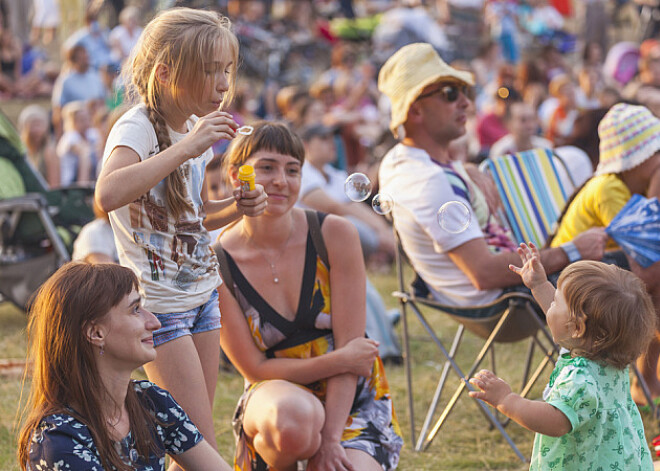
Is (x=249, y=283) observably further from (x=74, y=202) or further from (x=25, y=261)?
(x=74, y=202)

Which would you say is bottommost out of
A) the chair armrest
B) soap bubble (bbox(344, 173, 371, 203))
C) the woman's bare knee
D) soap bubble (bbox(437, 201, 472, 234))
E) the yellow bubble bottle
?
the chair armrest

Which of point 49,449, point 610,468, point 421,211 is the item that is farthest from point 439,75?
point 49,449

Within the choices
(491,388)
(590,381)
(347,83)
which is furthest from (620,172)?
(347,83)

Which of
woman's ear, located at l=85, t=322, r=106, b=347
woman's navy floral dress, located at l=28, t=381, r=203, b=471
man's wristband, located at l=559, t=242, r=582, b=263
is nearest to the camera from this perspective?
woman's navy floral dress, located at l=28, t=381, r=203, b=471

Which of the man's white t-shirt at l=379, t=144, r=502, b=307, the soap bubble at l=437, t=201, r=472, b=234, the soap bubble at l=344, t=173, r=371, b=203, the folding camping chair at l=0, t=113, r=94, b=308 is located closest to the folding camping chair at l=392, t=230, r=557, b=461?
the man's white t-shirt at l=379, t=144, r=502, b=307

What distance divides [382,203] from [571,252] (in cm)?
81

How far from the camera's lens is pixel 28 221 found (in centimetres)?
616

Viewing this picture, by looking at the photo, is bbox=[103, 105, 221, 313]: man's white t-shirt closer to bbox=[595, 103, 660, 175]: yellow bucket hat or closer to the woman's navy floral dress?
the woman's navy floral dress

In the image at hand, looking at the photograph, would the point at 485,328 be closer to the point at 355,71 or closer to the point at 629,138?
the point at 629,138

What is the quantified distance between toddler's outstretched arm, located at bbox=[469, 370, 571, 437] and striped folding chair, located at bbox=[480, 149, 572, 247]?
2.12 metres

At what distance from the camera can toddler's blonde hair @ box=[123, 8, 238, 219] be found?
2.43m

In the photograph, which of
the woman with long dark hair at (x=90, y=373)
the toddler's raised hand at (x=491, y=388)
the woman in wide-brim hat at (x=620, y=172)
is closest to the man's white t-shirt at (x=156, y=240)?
the woman with long dark hair at (x=90, y=373)

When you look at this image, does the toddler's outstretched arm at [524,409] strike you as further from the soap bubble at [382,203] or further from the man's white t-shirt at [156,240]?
the soap bubble at [382,203]

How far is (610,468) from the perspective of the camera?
7.72 ft
